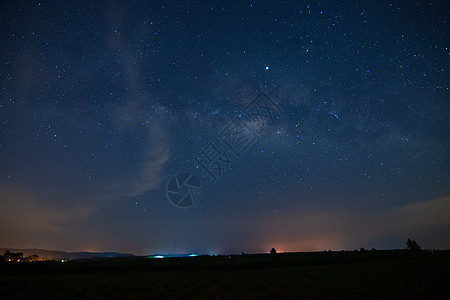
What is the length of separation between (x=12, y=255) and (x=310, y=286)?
335 ft

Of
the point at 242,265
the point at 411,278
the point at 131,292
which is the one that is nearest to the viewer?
the point at 131,292

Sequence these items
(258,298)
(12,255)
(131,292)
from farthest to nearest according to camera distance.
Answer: (12,255)
(131,292)
(258,298)

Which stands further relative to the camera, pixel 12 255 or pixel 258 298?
pixel 12 255

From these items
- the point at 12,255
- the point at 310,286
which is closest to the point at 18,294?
the point at 310,286

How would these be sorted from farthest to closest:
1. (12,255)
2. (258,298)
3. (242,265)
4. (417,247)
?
(12,255) < (417,247) < (242,265) < (258,298)

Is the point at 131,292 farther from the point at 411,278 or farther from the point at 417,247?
the point at 417,247

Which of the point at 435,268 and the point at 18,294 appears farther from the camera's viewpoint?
the point at 435,268

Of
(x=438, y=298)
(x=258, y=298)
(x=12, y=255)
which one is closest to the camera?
(x=438, y=298)

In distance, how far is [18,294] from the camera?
15.7 meters

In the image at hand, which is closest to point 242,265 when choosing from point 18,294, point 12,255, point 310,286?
point 310,286

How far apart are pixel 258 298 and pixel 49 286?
17.0 metres

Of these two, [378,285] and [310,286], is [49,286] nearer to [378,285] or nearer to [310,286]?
[310,286]

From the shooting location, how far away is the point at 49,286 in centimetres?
1842

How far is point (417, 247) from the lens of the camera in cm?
5406
